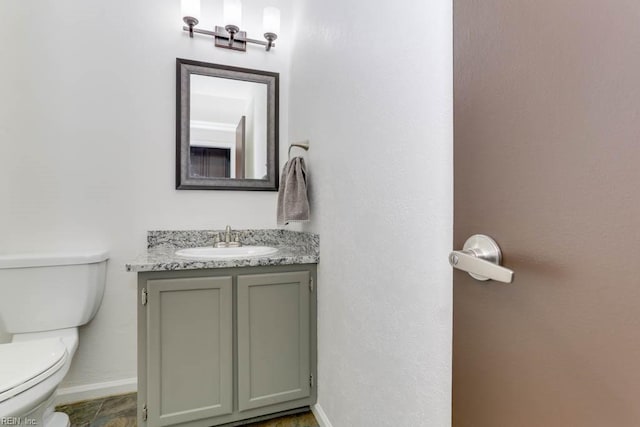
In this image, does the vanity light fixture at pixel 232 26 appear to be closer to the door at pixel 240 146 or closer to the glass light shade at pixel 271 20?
the glass light shade at pixel 271 20

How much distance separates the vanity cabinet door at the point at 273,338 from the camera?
1.39 m

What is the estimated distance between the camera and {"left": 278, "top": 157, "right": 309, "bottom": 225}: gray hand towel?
5.04ft

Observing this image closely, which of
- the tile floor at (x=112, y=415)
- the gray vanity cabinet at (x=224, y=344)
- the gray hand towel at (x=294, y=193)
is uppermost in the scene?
the gray hand towel at (x=294, y=193)

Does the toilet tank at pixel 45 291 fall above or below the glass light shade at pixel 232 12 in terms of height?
below

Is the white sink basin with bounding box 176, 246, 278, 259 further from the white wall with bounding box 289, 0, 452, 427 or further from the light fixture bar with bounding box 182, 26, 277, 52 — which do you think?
the light fixture bar with bounding box 182, 26, 277, 52

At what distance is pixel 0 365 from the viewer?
40.0 inches

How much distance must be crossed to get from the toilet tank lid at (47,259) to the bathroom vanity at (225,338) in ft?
1.23

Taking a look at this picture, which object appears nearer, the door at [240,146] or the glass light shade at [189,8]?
the glass light shade at [189,8]

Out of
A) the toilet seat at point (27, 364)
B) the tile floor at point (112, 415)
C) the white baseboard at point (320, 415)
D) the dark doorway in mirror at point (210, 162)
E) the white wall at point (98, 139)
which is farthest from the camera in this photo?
the dark doorway in mirror at point (210, 162)

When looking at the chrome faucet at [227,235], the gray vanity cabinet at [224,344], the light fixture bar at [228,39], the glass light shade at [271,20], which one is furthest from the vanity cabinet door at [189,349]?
the glass light shade at [271,20]

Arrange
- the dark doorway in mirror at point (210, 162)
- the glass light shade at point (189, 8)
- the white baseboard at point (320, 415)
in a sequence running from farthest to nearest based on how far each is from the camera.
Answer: the dark doorway in mirror at point (210, 162) < the glass light shade at point (189, 8) < the white baseboard at point (320, 415)

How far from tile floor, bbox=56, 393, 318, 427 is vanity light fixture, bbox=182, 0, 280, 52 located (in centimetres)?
209

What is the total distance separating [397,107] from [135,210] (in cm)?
157

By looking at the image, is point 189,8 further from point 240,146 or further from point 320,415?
point 320,415
